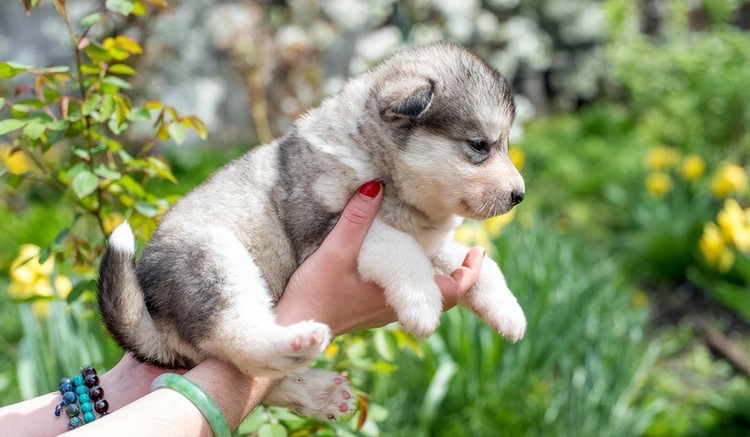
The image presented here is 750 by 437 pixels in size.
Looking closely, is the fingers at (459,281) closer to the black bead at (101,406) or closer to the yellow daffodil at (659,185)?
the black bead at (101,406)

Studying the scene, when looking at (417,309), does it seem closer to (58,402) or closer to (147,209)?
(147,209)

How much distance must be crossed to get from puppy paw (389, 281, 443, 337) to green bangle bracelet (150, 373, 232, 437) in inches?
19.1

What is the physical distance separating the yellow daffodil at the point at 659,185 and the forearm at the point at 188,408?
4539 millimetres

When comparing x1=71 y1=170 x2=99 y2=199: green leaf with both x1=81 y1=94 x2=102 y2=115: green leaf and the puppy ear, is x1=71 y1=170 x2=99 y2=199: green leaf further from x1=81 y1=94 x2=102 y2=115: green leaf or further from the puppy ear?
the puppy ear

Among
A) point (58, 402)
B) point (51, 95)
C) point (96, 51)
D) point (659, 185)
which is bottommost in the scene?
point (659, 185)

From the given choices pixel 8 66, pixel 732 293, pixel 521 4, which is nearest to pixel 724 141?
pixel 732 293

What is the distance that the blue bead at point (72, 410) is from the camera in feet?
6.74

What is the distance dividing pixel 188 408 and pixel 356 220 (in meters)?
0.59

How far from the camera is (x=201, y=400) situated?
1835 millimetres

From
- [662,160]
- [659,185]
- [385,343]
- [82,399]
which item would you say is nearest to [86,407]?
[82,399]

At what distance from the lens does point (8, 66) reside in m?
1.94

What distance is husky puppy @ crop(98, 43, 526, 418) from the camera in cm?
190

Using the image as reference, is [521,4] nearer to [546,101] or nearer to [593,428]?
[546,101]

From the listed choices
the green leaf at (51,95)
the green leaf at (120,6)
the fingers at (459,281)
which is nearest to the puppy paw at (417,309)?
the fingers at (459,281)
